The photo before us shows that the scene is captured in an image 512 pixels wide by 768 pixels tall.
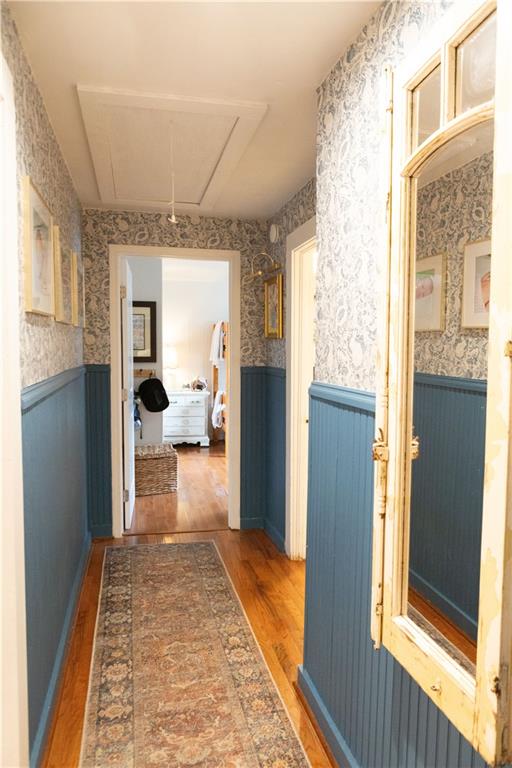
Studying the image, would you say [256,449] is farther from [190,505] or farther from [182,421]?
[182,421]

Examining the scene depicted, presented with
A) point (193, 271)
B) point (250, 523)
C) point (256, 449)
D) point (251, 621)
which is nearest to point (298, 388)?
point (256, 449)

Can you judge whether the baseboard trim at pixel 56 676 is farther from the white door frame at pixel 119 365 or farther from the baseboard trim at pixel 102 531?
the white door frame at pixel 119 365

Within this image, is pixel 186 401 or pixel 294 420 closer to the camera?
pixel 294 420

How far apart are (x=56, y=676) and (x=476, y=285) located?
2130 millimetres

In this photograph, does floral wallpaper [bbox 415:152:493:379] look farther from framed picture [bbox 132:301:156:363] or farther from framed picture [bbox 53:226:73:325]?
framed picture [bbox 132:301:156:363]

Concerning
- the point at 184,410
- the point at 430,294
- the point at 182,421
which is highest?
the point at 430,294

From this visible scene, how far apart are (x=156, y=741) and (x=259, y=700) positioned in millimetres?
428

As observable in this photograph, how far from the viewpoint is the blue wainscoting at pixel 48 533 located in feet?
5.72

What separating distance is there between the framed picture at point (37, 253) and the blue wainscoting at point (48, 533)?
0.30m

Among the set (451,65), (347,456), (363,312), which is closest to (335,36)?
(451,65)

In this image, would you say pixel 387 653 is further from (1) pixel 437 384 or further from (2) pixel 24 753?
(2) pixel 24 753

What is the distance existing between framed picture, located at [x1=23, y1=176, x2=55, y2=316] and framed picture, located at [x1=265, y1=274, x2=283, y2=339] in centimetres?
175

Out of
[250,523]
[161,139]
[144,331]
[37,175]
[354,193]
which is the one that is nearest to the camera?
[354,193]

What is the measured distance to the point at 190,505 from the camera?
188 inches
